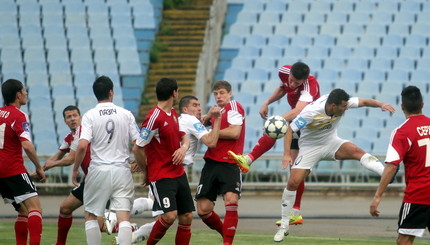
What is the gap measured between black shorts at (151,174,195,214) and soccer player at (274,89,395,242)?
2.16 m

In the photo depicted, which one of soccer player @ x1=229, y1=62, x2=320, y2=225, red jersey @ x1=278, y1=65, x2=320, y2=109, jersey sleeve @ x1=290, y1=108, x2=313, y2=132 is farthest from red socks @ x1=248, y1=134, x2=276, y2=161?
jersey sleeve @ x1=290, y1=108, x2=313, y2=132

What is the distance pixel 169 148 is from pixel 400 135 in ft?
9.05

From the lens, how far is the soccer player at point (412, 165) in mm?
8203

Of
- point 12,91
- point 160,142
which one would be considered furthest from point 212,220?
point 12,91

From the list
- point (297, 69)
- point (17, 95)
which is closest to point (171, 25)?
point (297, 69)

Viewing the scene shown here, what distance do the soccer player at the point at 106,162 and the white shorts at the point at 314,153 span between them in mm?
3307

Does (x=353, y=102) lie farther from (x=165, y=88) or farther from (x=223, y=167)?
(x=165, y=88)

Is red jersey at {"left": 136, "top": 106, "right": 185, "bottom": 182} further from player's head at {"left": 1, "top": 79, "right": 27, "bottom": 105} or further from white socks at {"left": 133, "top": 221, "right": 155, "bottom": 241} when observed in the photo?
player's head at {"left": 1, "top": 79, "right": 27, "bottom": 105}

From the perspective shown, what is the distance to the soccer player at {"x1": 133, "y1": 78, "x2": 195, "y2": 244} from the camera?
9602mm

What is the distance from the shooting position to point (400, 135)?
8.20 m

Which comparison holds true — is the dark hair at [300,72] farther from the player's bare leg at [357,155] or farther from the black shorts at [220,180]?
the black shorts at [220,180]

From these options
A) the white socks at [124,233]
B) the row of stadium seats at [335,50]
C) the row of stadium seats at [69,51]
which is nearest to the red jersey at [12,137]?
the white socks at [124,233]

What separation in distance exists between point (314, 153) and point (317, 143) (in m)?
0.16

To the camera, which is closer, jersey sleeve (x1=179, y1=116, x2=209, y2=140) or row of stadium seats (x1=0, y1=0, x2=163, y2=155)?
jersey sleeve (x1=179, y1=116, x2=209, y2=140)
